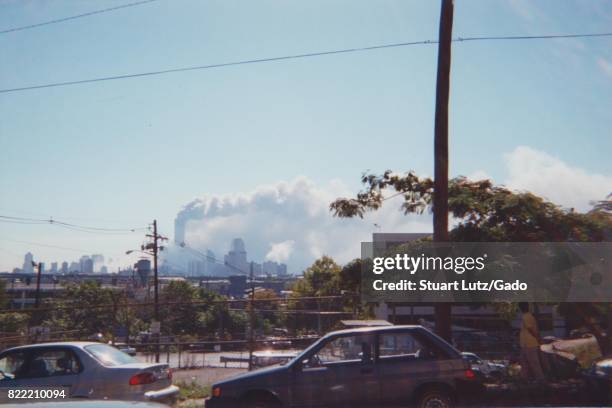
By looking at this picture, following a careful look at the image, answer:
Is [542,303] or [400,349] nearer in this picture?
[400,349]

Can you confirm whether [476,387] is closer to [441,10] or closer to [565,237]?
[565,237]

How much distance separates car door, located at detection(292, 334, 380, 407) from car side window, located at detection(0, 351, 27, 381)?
4705 millimetres

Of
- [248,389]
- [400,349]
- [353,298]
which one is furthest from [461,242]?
[248,389]

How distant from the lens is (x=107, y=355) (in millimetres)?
9664

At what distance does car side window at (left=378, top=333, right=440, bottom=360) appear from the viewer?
869cm

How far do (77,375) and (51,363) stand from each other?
60 cm

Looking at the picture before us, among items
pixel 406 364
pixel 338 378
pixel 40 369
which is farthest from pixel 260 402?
pixel 40 369

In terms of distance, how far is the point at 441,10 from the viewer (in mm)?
12812

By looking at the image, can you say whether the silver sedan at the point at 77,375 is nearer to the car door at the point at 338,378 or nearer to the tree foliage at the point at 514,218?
the car door at the point at 338,378

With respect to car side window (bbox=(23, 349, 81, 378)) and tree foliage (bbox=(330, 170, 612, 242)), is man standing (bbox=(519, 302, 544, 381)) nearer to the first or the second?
tree foliage (bbox=(330, 170, 612, 242))

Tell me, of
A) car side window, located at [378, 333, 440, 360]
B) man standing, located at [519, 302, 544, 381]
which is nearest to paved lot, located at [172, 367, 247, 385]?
car side window, located at [378, 333, 440, 360]

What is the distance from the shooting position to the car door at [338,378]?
27.9 feet

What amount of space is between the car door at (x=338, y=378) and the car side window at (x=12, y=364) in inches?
185

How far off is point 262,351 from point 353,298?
10.5 feet
